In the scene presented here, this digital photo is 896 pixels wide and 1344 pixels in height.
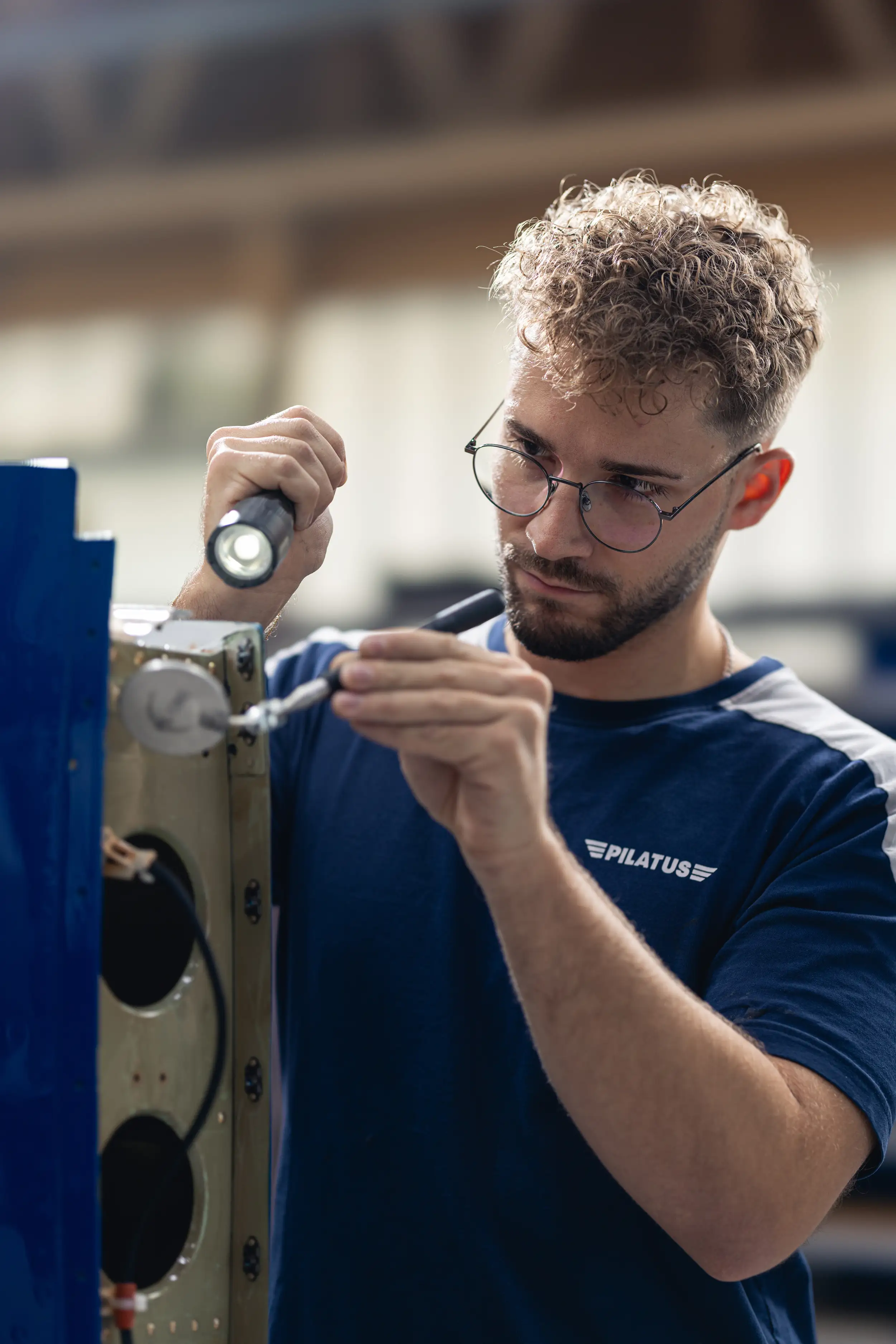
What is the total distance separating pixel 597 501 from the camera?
46.6 inches

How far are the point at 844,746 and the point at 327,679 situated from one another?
0.67m

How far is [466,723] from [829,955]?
0.49 m

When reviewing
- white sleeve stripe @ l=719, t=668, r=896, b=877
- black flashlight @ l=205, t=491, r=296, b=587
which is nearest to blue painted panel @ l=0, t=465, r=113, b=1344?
black flashlight @ l=205, t=491, r=296, b=587

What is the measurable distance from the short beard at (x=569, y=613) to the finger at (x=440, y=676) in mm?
402

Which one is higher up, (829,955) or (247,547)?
(247,547)

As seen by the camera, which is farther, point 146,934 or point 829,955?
point 829,955

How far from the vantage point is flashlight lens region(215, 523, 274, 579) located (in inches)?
34.2

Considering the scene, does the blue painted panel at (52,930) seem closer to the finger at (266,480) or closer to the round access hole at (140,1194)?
Answer: the round access hole at (140,1194)

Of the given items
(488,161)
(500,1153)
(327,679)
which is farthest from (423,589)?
(327,679)

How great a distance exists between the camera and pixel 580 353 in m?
1.16

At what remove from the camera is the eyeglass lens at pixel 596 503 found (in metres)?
1.18

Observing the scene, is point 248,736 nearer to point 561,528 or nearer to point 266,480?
point 266,480

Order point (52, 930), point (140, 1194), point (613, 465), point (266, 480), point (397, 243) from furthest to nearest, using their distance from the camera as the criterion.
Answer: point (397, 243), point (613, 465), point (266, 480), point (140, 1194), point (52, 930)

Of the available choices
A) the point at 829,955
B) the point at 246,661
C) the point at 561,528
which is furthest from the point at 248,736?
the point at 829,955
